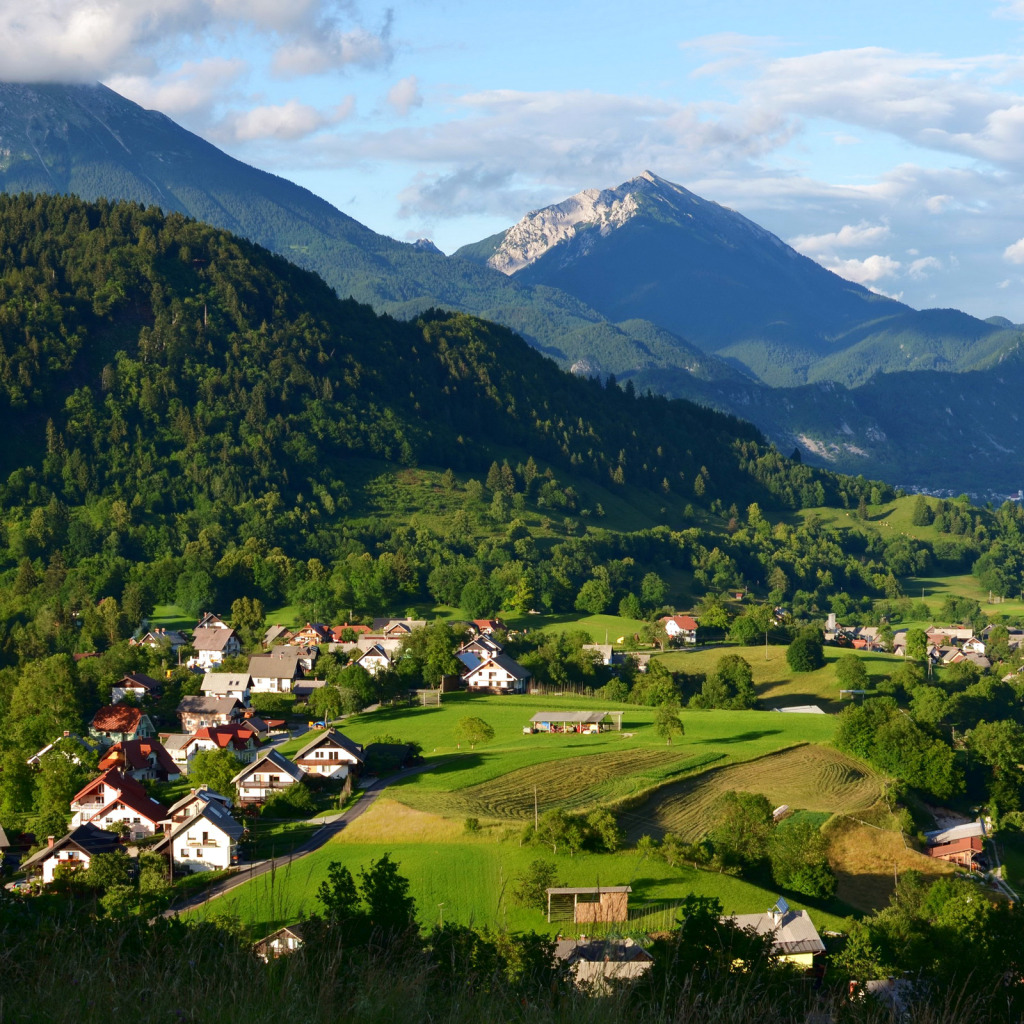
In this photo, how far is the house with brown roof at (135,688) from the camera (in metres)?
65.8

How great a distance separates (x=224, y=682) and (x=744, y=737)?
1133 inches

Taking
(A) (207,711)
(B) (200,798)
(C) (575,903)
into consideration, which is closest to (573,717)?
(A) (207,711)

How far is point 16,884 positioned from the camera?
35.5 meters

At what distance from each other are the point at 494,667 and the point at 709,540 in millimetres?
69659

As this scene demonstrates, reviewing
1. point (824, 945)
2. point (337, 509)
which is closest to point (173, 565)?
point (337, 509)

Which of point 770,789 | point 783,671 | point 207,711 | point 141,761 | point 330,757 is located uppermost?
point 330,757

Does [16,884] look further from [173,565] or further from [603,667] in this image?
[173,565]

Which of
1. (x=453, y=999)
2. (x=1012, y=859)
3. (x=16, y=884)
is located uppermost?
(x=453, y=999)

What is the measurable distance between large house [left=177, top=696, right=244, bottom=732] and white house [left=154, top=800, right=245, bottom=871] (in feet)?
76.6

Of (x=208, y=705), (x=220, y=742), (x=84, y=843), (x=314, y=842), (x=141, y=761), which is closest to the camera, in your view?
(x=84, y=843)

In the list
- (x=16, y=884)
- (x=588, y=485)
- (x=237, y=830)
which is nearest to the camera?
(x=16, y=884)

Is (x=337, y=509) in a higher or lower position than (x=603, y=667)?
higher

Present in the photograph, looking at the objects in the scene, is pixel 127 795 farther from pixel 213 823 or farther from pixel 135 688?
pixel 135 688

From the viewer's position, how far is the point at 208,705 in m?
63.2
